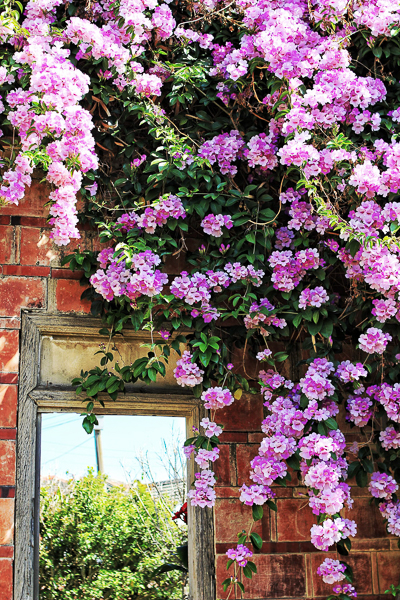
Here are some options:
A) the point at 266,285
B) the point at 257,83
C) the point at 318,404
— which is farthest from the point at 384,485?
the point at 257,83

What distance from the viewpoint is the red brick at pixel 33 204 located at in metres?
2.43

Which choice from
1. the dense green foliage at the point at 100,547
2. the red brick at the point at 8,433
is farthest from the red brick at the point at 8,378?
Answer: the dense green foliage at the point at 100,547

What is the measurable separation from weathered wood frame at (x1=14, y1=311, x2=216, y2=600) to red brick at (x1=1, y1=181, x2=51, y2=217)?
0.41 m

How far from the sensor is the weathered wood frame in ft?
7.03

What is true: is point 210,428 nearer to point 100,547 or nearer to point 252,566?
point 252,566

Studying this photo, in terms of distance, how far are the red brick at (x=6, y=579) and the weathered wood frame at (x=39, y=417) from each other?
0.07ft

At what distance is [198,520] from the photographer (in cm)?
234

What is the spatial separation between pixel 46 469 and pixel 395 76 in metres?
7.26

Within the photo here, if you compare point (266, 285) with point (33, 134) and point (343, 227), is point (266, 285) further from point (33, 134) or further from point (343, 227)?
point (33, 134)

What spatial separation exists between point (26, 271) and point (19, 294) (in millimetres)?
95

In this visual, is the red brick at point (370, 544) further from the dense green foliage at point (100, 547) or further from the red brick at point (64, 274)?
the dense green foliage at point (100, 547)

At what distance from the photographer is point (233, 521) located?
234cm

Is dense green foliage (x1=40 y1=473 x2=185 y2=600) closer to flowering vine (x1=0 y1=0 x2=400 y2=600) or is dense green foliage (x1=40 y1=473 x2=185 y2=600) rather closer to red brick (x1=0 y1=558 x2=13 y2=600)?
red brick (x1=0 y1=558 x2=13 y2=600)

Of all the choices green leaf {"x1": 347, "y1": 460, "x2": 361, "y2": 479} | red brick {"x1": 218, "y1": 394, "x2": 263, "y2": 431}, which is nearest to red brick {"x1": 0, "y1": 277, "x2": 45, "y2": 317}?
red brick {"x1": 218, "y1": 394, "x2": 263, "y2": 431}
